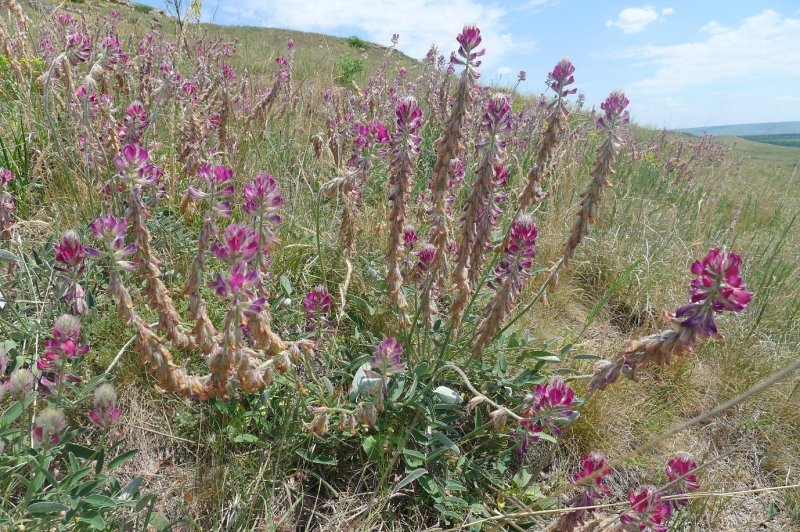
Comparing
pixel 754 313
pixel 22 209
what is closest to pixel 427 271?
pixel 22 209

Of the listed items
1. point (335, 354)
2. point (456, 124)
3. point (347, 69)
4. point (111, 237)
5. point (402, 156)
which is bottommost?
point (335, 354)

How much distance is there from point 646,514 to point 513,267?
85 cm

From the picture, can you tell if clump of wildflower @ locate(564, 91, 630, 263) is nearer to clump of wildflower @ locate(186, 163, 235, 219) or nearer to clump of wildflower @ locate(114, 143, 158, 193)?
clump of wildflower @ locate(186, 163, 235, 219)

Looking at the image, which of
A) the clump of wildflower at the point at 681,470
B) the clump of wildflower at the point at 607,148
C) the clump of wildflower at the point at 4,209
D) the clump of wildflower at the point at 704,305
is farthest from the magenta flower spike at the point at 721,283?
the clump of wildflower at the point at 4,209

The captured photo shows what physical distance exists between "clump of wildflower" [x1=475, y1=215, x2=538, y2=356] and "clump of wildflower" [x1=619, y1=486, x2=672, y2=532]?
0.70m

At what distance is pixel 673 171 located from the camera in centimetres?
648

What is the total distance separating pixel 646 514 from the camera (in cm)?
149

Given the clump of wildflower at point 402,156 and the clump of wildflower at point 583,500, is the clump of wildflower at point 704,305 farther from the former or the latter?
the clump of wildflower at point 402,156

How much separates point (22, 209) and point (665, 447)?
11.8ft

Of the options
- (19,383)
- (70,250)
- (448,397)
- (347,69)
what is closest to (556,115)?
(448,397)

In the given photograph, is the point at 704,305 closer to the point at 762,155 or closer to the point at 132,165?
the point at 132,165

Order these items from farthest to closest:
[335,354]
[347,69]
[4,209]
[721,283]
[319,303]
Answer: [347,69]
[335,354]
[319,303]
[4,209]
[721,283]

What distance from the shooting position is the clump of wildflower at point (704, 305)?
1109 millimetres

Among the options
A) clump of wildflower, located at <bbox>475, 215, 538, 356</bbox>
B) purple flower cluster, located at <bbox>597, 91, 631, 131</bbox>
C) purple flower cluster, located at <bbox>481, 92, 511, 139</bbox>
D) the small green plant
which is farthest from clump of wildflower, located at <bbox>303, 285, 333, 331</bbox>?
the small green plant
